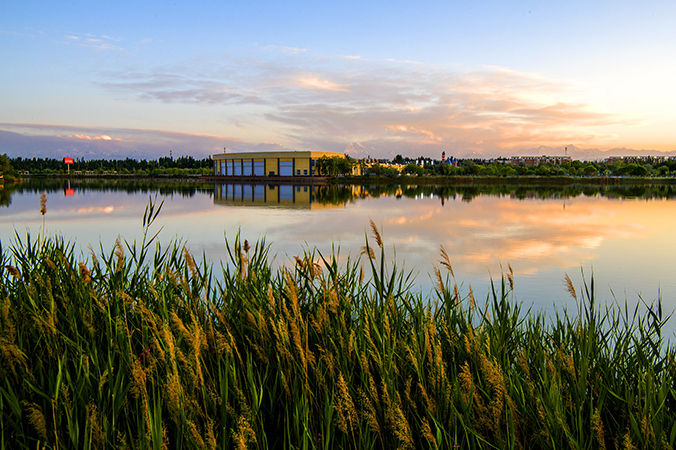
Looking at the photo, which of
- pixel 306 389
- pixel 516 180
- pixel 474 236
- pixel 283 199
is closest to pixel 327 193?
pixel 283 199

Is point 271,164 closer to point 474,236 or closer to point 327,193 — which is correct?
point 327,193

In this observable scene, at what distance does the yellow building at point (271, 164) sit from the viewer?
99.1 meters

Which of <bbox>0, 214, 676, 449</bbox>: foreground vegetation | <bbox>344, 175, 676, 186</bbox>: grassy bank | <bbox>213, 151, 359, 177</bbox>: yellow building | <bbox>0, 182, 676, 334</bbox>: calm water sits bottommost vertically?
<bbox>0, 182, 676, 334</bbox>: calm water

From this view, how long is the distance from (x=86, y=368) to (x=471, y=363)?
262 centimetres

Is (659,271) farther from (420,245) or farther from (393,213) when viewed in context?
(393,213)

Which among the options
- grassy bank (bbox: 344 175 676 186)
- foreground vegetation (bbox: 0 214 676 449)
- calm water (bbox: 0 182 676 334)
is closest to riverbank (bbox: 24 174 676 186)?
grassy bank (bbox: 344 175 676 186)

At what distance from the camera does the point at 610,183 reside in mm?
85250

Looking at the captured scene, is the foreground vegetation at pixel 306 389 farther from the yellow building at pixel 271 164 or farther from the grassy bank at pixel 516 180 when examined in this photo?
the yellow building at pixel 271 164

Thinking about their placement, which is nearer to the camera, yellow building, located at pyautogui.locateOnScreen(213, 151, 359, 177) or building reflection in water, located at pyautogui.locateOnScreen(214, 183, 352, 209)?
building reflection in water, located at pyautogui.locateOnScreen(214, 183, 352, 209)

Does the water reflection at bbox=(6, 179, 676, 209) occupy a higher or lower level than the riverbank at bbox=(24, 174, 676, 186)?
lower

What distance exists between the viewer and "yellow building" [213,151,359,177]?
99.1 metres

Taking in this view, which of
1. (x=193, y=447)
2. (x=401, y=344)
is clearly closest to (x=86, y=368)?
(x=193, y=447)

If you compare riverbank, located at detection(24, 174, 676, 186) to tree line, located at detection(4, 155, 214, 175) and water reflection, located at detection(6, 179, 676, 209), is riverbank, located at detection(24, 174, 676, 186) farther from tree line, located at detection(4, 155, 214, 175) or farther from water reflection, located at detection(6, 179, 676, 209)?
tree line, located at detection(4, 155, 214, 175)

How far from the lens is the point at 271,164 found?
10181 cm
